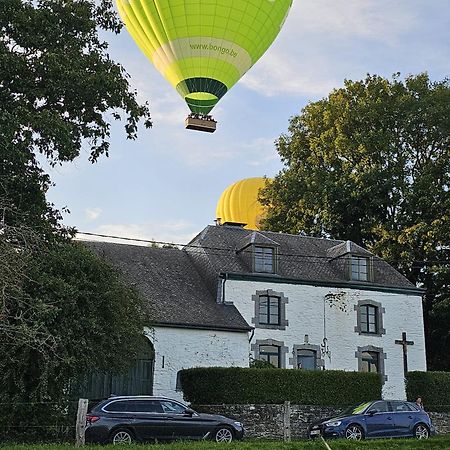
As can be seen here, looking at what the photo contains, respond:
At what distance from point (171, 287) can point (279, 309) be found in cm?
503

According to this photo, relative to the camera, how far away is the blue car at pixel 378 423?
2178 centimetres

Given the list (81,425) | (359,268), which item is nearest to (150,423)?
(81,425)

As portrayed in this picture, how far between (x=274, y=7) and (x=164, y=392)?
15.4 m

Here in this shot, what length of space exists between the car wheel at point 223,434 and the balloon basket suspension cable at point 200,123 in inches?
532

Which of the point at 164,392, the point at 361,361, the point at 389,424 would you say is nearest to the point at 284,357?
the point at 361,361

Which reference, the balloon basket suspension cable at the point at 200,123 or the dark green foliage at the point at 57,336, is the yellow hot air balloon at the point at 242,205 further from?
the dark green foliage at the point at 57,336

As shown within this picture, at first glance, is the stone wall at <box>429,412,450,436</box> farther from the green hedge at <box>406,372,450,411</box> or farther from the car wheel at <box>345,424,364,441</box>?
the car wheel at <box>345,424,364,441</box>

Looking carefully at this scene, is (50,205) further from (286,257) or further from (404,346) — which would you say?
(404,346)

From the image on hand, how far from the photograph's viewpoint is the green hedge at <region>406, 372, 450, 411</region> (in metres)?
→ 33.7

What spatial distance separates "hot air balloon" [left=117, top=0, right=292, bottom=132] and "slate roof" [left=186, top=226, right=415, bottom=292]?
7240 mm

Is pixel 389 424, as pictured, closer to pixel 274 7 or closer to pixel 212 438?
pixel 212 438

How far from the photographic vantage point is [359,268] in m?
36.6

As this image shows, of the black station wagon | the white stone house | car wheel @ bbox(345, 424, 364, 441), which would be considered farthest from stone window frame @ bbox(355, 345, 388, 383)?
the black station wagon

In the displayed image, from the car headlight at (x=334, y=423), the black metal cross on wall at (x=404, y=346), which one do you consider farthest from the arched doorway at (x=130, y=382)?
the black metal cross on wall at (x=404, y=346)
